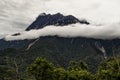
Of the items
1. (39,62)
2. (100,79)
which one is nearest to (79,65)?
(100,79)

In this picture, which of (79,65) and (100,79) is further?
(79,65)

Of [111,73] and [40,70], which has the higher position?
[40,70]

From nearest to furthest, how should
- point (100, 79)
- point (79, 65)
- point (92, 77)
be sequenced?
point (100, 79) → point (92, 77) → point (79, 65)

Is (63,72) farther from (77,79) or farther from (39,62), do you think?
(39,62)

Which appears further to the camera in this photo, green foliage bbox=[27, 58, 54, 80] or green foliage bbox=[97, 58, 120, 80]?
green foliage bbox=[27, 58, 54, 80]

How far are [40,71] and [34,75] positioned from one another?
110 inches

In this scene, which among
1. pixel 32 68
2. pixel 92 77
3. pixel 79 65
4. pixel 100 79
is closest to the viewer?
pixel 32 68

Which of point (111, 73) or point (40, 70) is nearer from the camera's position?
point (111, 73)

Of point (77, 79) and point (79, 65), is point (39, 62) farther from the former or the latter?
point (79, 65)

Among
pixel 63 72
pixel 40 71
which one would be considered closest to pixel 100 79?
pixel 63 72

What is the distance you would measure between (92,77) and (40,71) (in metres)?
22.2

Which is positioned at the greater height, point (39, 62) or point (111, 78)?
point (39, 62)

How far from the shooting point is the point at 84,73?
104125mm

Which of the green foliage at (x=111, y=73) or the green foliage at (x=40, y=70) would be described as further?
the green foliage at (x=40, y=70)
